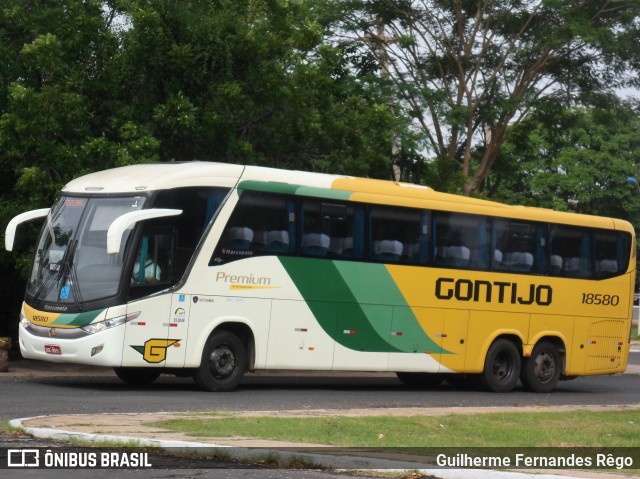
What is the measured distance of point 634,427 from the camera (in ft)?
53.5

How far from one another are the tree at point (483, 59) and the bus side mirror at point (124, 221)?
52.0 ft

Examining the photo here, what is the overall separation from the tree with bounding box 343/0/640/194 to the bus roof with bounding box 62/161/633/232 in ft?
32.6

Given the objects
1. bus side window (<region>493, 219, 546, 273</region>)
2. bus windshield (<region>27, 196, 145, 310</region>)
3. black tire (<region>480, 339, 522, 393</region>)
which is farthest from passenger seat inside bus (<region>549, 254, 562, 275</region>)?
bus windshield (<region>27, 196, 145, 310</region>)

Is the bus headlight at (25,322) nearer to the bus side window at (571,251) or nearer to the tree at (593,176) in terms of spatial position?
the bus side window at (571,251)

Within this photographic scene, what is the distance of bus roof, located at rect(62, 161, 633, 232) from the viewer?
20812 millimetres

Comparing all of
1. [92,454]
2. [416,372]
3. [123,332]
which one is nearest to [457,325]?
[416,372]

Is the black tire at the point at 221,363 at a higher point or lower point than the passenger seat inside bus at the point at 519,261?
lower

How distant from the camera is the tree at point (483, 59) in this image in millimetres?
34844

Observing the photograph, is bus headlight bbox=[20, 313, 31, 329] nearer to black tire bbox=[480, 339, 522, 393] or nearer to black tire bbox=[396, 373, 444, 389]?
black tire bbox=[396, 373, 444, 389]

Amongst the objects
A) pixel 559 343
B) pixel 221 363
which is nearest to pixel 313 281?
pixel 221 363

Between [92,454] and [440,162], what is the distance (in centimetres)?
2494

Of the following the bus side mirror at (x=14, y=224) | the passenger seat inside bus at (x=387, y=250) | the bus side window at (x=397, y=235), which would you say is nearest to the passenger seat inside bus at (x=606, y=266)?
the bus side window at (x=397, y=235)

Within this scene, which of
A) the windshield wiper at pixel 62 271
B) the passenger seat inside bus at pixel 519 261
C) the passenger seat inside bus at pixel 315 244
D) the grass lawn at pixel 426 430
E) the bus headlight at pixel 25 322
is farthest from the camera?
the passenger seat inside bus at pixel 519 261

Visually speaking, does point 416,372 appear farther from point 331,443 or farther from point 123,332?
point 331,443
